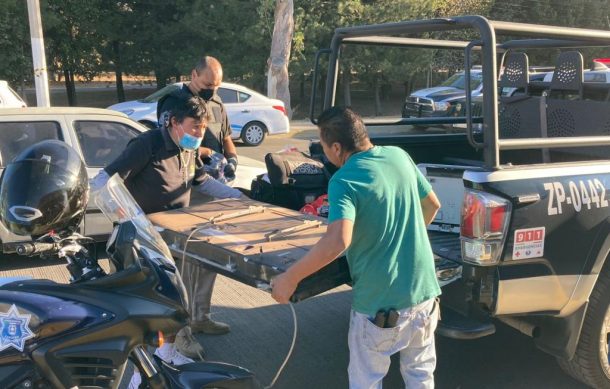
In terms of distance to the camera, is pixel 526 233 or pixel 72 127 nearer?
pixel 526 233

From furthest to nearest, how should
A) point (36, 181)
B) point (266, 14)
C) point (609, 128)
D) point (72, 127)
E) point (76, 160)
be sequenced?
point (266, 14) < point (72, 127) < point (609, 128) < point (76, 160) < point (36, 181)

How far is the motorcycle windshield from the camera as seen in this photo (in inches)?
89.9

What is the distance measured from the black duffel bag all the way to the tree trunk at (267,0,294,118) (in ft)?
49.7

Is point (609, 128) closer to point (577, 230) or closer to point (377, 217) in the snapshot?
point (577, 230)

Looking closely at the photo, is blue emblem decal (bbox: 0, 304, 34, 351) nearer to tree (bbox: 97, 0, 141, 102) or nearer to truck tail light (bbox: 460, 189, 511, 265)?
truck tail light (bbox: 460, 189, 511, 265)

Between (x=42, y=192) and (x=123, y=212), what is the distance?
1.20ft

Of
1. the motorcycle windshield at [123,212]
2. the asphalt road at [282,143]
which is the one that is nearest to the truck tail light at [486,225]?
the motorcycle windshield at [123,212]

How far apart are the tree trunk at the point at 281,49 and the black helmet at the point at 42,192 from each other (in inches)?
699

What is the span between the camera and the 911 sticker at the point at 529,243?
3.11 meters

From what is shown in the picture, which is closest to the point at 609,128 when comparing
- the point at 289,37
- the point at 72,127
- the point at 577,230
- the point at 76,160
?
the point at 577,230

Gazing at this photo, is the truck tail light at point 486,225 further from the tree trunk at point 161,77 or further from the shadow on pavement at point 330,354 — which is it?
the tree trunk at point 161,77

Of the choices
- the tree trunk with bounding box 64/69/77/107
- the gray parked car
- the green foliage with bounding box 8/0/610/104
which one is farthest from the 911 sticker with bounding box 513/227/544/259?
the tree trunk with bounding box 64/69/77/107

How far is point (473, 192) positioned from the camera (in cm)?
310

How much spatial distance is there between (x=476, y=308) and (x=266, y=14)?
19.8m
